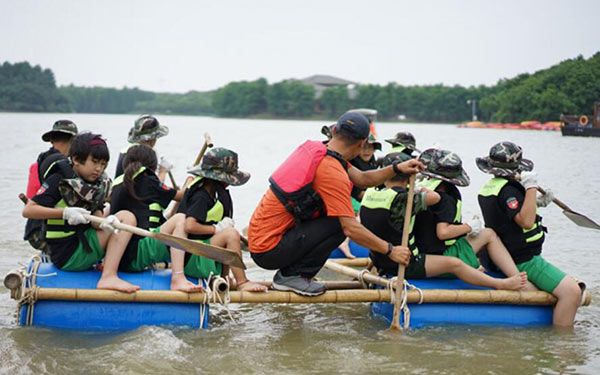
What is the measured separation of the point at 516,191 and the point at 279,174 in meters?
2.14

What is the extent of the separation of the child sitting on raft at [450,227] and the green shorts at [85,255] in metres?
2.71

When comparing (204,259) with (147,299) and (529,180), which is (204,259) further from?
(529,180)

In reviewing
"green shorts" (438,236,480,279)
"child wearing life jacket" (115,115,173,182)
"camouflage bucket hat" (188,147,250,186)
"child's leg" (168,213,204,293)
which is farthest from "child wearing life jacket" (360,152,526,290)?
"child wearing life jacket" (115,115,173,182)

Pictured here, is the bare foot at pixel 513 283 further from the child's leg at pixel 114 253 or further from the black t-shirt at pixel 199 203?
the child's leg at pixel 114 253

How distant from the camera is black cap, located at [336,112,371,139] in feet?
18.4

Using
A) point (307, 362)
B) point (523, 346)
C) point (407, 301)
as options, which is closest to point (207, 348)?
point (307, 362)

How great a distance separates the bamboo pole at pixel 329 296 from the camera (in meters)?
5.59

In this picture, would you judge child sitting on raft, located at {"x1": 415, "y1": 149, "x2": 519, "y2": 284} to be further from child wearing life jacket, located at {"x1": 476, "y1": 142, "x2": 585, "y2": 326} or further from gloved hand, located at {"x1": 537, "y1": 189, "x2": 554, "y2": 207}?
gloved hand, located at {"x1": 537, "y1": 189, "x2": 554, "y2": 207}

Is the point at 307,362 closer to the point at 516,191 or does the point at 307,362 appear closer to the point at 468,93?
the point at 516,191

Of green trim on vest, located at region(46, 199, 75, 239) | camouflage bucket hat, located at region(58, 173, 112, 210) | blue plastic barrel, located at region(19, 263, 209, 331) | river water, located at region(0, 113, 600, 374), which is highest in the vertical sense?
camouflage bucket hat, located at region(58, 173, 112, 210)

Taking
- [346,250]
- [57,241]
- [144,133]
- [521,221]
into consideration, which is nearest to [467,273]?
[521,221]

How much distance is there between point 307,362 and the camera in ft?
17.9

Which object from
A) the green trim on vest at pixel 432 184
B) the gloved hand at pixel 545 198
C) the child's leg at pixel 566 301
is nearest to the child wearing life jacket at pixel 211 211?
the green trim on vest at pixel 432 184

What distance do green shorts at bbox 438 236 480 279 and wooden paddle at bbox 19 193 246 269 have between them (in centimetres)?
189
